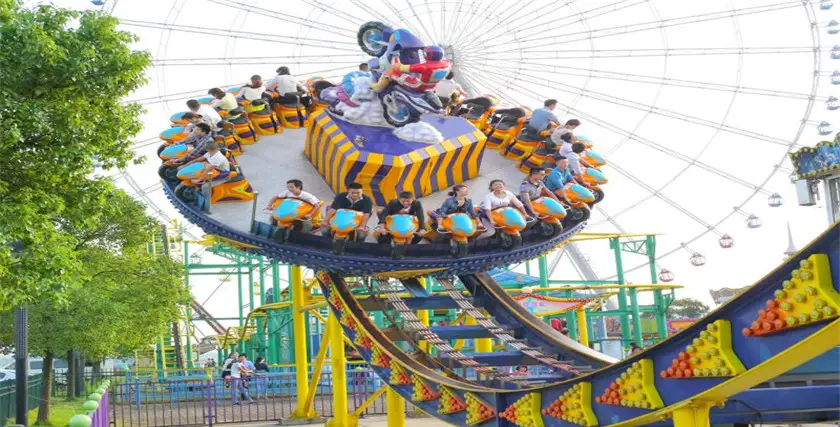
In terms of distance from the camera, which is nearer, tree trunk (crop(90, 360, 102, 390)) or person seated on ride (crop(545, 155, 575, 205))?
person seated on ride (crop(545, 155, 575, 205))

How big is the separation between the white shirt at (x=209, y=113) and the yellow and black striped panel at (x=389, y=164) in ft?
3.35

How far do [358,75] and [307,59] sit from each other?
12.7 meters

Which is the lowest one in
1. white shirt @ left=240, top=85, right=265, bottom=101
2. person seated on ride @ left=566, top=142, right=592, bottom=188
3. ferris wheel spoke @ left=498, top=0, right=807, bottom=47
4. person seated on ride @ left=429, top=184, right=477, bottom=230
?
person seated on ride @ left=429, top=184, right=477, bottom=230

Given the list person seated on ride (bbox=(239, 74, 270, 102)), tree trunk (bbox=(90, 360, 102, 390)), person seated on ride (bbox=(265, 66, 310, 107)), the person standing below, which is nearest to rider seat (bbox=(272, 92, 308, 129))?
person seated on ride (bbox=(265, 66, 310, 107))

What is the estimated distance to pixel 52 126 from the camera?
819 centimetres

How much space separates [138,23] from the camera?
76.4ft

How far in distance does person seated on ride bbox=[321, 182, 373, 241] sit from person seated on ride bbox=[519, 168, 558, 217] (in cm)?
161

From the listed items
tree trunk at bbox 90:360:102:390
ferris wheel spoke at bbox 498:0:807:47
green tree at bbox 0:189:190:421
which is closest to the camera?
green tree at bbox 0:189:190:421

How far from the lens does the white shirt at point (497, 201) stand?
883 cm

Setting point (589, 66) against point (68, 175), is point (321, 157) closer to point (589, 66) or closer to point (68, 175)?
point (68, 175)

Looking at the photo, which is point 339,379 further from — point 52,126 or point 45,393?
point 45,393

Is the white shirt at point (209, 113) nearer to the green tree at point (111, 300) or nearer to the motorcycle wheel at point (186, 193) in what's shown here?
the motorcycle wheel at point (186, 193)

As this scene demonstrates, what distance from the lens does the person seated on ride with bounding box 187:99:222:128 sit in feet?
32.4

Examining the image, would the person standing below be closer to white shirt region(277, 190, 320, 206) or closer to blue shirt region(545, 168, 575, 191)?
white shirt region(277, 190, 320, 206)
